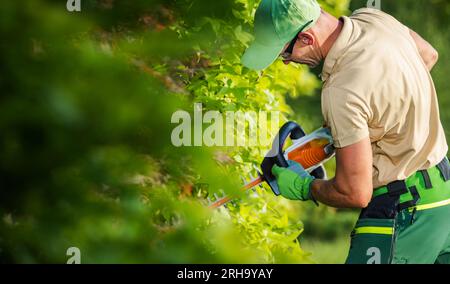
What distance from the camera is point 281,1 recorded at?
→ 2969 millimetres

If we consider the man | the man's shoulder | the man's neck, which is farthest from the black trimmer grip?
the man's shoulder

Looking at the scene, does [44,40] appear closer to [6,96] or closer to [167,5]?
[6,96]

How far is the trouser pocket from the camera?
9.71ft

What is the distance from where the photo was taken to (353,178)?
109 inches

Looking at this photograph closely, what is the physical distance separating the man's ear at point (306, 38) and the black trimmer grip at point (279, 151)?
1.28 ft

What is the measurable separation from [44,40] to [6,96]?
85 mm

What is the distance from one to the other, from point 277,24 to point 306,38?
0.39ft

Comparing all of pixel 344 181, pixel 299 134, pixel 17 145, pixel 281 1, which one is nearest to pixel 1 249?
pixel 17 145

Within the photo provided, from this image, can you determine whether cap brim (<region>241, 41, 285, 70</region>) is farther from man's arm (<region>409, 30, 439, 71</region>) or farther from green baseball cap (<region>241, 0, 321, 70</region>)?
man's arm (<region>409, 30, 439, 71</region>)

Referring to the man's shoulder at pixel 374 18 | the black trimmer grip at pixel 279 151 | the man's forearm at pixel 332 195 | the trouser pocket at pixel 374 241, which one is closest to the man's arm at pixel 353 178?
the man's forearm at pixel 332 195

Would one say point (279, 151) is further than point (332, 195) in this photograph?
Yes

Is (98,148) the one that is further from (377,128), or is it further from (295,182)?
(295,182)

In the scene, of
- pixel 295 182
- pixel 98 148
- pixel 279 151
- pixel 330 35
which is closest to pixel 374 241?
pixel 295 182

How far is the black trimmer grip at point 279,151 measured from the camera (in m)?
3.20
